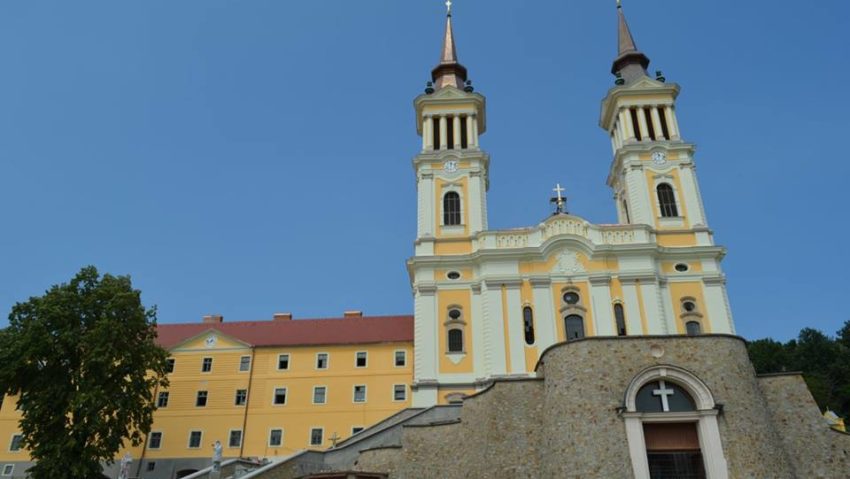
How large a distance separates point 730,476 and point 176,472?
1214 inches

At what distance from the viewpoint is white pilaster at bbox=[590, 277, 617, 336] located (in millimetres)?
35406

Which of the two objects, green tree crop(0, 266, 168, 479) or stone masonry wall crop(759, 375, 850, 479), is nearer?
stone masonry wall crop(759, 375, 850, 479)

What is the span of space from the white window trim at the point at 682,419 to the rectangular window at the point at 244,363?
28141 mm

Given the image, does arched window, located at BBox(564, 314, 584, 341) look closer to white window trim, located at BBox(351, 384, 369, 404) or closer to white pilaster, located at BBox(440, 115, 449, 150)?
white window trim, located at BBox(351, 384, 369, 404)

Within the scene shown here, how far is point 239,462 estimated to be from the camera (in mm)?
26453

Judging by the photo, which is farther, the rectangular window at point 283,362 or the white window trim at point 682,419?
the rectangular window at point 283,362

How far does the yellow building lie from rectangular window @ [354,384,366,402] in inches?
3.3

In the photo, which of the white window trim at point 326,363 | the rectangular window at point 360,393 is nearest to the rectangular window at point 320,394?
the white window trim at point 326,363

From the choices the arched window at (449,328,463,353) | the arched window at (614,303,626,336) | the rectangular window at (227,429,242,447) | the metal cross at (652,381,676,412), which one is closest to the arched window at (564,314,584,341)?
the arched window at (614,303,626,336)

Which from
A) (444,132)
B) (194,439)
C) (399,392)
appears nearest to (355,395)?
(399,392)

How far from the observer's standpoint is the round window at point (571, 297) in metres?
36.5

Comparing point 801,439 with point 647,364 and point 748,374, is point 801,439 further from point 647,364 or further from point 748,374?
point 647,364

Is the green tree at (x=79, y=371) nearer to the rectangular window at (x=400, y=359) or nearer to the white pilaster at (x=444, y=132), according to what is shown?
the rectangular window at (x=400, y=359)

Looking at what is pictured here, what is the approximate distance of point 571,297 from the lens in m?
36.6
